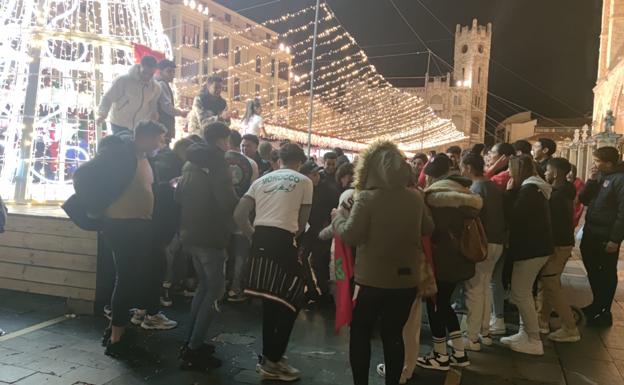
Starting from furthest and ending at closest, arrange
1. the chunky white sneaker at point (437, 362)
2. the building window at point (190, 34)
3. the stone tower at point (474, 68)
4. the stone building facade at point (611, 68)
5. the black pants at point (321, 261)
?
the stone tower at point (474, 68) < the building window at point (190, 34) < the stone building facade at point (611, 68) < the black pants at point (321, 261) < the chunky white sneaker at point (437, 362)

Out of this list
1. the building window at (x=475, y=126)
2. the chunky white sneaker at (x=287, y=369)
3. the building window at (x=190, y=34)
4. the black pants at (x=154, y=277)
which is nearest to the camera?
the chunky white sneaker at (x=287, y=369)

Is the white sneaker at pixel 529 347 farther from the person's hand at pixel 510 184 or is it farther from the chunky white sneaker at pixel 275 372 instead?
the chunky white sneaker at pixel 275 372

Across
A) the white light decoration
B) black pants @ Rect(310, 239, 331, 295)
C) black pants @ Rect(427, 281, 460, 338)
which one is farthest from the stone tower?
black pants @ Rect(427, 281, 460, 338)

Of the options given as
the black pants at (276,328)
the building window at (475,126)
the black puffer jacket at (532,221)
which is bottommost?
the black pants at (276,328)

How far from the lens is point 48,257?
5844 mm

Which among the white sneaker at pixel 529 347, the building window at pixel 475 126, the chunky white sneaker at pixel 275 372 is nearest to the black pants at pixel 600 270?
the white sneaker at pixel 529 347

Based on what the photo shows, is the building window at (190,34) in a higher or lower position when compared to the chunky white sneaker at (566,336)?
higher

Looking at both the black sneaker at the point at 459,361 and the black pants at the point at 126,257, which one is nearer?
the black pants at the point at 126,257

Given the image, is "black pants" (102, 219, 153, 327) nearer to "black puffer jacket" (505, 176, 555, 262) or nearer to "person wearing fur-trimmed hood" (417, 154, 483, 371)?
"person wearing fur-trimmed hood" (417, 154, 483, 371)

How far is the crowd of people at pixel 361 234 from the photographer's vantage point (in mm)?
3529

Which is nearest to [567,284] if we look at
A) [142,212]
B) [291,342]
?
[291,342]

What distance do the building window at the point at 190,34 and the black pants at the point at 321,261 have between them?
2941 cm

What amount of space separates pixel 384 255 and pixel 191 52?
109ft

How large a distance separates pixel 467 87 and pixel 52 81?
252ft
